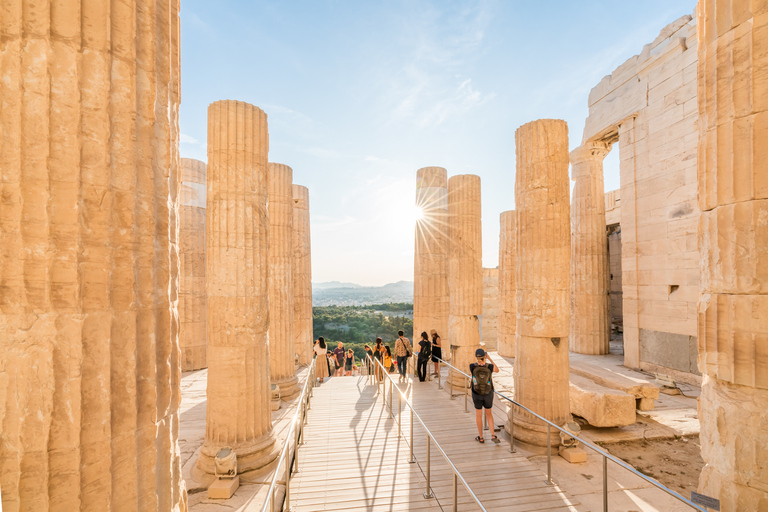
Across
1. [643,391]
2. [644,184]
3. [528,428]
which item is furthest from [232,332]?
[644,184]

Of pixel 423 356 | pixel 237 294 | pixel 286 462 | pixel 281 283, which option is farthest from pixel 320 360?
pixel 286 462

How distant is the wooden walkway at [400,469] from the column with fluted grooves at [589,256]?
1158cm

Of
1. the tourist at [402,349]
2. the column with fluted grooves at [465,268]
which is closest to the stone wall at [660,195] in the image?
the column with fluted grooves at [465,268]

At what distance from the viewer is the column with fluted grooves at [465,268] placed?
13.2 metres

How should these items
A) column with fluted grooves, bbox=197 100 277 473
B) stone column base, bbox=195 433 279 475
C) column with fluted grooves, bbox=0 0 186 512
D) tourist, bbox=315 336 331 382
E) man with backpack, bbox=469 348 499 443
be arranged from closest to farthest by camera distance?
1. column with fluted grooves, bbox=0 0 186 512
2. stone column base, bbox=195 433 279 475
3. column with fluted grooves, bbox=197 100 277 473
4. man with backpack, bbox=469 348 499 443
5. tourist, bbox=315 336 331 382

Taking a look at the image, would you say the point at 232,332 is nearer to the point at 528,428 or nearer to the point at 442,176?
the point at 528,428

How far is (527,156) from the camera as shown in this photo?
862 centimetres

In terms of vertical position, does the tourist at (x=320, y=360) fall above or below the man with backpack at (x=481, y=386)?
below

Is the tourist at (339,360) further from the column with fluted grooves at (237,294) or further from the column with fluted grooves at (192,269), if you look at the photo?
the column with fluted grooves at (237,294)

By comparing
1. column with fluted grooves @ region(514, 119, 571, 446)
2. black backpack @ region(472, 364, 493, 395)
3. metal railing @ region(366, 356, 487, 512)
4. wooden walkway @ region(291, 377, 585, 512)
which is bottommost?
wooden walkway @ region(291, 377, 585, 512)

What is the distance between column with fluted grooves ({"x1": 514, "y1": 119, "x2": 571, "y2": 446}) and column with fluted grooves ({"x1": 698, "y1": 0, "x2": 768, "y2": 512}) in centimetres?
343

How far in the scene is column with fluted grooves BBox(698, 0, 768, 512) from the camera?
4.18 meters

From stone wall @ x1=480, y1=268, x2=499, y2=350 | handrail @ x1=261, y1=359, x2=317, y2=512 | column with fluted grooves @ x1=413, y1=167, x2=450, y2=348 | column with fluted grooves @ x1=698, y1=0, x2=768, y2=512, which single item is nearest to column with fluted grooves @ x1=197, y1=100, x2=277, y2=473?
handrail @ x1=261, y1=359, x2=317, y2=512

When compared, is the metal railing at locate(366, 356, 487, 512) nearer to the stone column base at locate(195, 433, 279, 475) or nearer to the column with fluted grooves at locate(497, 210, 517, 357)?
the stone column base at locate(195, 433, 279, 475)
